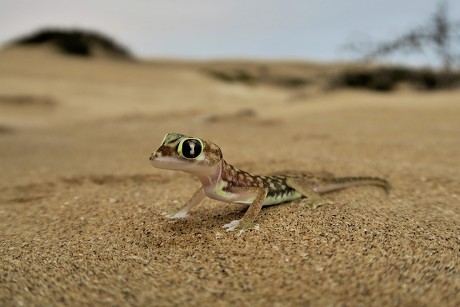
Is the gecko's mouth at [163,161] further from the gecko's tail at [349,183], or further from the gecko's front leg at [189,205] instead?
the gecko's tail at [349,183]

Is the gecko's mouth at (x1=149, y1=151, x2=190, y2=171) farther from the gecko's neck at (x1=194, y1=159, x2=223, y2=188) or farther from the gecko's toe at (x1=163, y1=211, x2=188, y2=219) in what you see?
the gecko's toe at (x1=163, y1=211, x2=188, y2=219)

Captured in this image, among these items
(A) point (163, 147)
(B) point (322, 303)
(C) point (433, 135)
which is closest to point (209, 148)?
(A) point (163, 147)

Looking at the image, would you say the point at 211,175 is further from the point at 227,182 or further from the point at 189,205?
the point at 189,205

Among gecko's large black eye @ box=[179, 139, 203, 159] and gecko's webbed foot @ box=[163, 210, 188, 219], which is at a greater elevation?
gecko's large black eye @ box=[179, 139, 203, 159]

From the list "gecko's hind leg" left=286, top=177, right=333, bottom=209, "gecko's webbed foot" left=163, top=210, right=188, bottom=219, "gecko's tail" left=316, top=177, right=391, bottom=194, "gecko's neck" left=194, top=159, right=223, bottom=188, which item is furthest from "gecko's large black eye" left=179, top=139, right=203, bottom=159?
"gecko's tail" left=316, top=177, right=391, bottom=194

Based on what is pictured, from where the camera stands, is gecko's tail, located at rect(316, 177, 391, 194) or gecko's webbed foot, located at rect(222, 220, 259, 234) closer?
gecko's webbed foot, located at rect(222, 220, 259, 234)
